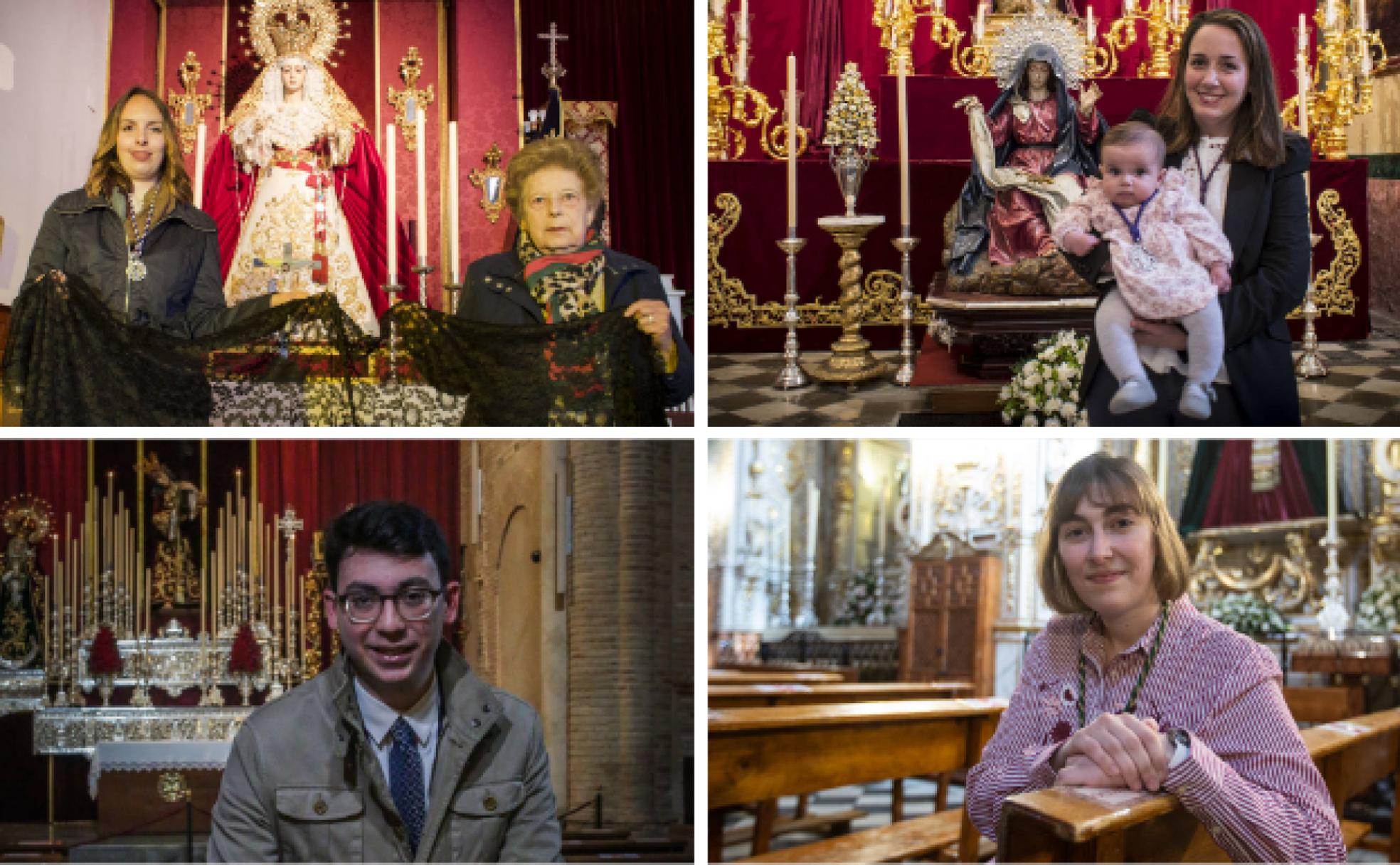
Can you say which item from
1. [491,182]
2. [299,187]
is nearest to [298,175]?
[299,187]

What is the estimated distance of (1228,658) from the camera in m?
1.72

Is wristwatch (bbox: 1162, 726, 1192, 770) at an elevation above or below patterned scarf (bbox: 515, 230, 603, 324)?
below

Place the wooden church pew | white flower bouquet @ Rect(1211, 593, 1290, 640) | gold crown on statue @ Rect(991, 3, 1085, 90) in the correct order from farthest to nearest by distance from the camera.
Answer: white flower bouquet @ Rect(1211, 593, 1290, 640)
gold crown on statue @ Rect(991, 3, 1085, 90)
the wooden church pew

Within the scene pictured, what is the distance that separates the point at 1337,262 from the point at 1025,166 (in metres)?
1.10

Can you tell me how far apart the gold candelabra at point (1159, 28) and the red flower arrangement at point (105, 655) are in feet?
14.8

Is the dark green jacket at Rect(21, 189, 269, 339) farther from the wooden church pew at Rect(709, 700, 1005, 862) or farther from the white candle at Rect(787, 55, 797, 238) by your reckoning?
the white candle at Rect(787, 55, 797, 238)

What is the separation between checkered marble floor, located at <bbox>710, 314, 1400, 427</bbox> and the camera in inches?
115

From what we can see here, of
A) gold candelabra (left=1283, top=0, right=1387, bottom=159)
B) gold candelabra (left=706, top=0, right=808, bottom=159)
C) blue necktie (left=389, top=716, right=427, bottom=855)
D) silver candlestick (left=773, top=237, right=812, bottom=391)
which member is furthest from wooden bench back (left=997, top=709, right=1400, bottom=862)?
gold candelabra (left=1283, top=0, right=1387, bottom=159)

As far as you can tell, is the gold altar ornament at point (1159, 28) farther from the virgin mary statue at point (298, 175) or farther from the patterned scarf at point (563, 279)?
the patterned scarf at point (563, 279)

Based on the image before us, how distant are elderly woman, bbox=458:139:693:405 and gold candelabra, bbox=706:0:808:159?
1952 millimetres

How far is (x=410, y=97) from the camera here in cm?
346

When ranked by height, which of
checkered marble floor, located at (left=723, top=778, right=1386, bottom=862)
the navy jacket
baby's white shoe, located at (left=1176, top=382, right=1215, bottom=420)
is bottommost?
checkered marble floor, located at (left=723, top=778, right=1386, bottom=862)

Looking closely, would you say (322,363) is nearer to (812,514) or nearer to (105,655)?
(105,655)

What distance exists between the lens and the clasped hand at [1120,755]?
1.67 m
